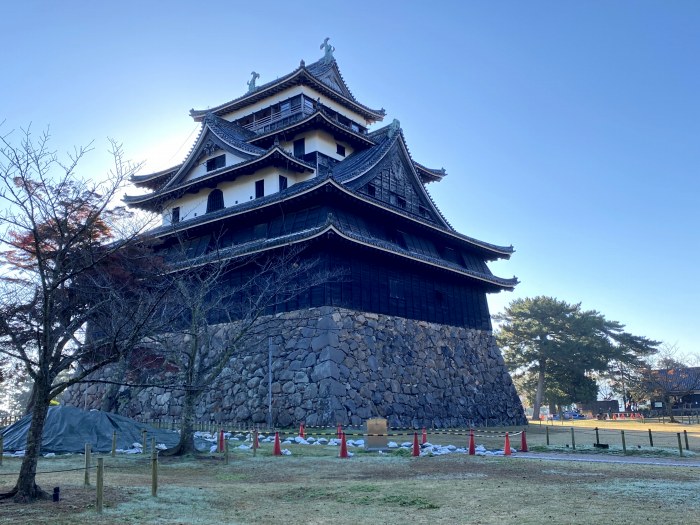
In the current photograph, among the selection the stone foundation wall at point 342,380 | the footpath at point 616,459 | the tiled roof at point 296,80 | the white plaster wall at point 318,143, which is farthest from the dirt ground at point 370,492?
the tiled roof at point 296,80

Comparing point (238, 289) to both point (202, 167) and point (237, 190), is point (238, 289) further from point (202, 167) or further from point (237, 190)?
point (202, 167)

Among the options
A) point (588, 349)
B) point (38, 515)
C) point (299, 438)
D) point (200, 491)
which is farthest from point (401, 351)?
point (588, 349)

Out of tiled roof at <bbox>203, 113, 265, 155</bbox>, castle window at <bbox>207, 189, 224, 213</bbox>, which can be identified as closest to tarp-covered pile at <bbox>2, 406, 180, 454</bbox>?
castle window at <bbox>207, 189, 224, 213</bbox>

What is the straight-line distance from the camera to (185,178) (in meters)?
33.4

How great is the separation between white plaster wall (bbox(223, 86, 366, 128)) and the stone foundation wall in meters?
17.0

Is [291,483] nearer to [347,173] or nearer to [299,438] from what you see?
[299,438]

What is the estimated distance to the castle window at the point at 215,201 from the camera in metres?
31.0

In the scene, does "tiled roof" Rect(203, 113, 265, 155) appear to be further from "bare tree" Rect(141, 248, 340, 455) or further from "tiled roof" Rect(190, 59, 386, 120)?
"bare tree" Rect(141, 248, 340, 455)

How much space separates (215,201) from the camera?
103 feet

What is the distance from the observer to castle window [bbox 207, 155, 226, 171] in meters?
32.2

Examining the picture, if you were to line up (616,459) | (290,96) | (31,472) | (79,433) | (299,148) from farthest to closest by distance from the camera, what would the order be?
(290,96) → (299,148) → (79,433) → (616,459) → (31,472)

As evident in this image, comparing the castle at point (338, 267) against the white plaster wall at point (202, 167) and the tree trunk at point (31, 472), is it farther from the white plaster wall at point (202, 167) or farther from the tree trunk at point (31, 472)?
the tree trunk at point (31, 472)

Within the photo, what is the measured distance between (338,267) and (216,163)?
1152 centimetres

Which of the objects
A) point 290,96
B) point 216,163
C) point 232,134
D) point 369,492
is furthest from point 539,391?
point 369,492
